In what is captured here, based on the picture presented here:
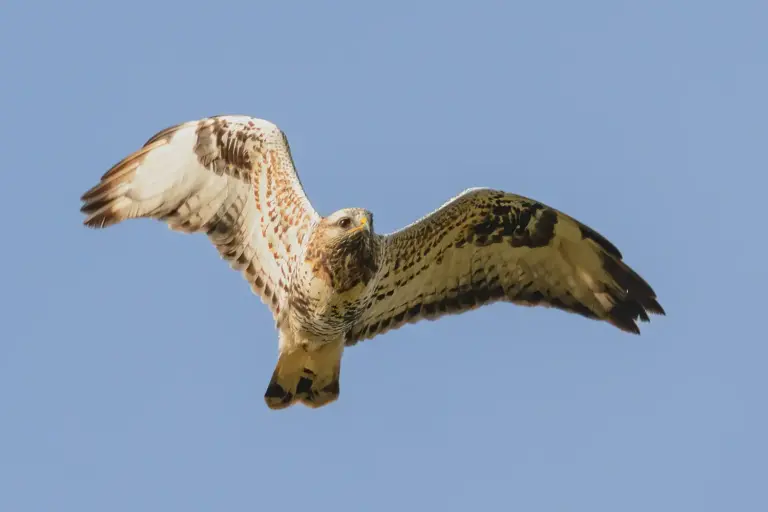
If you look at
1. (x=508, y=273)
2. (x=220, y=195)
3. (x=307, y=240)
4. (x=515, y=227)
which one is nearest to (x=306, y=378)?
(x=307, y=240)

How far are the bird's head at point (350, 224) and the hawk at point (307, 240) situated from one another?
0.48 meters

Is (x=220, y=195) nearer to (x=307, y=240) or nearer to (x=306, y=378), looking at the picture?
(x=307, y=240)

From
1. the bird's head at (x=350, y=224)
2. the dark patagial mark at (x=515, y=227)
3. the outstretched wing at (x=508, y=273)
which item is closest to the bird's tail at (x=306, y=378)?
the outstretched wing at (x=508, y=273)

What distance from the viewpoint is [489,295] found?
9.90 m

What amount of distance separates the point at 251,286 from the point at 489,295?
6.43 feet

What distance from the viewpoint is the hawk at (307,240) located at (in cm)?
928

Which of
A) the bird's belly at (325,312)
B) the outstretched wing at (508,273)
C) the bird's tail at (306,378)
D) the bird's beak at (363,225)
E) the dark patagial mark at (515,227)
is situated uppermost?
the dark patagial mark at (515,227)

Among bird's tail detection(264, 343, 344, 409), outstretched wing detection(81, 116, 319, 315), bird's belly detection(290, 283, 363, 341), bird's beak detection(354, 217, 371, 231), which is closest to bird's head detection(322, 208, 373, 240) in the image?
bird's beak detection(354, 217, 371, 231)

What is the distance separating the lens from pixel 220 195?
31.5ft

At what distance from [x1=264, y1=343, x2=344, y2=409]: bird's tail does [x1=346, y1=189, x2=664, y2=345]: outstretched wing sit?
27 cm

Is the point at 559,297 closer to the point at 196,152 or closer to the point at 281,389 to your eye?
the point at 281,389

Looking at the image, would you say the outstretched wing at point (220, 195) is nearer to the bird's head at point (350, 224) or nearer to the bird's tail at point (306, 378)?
the bird's tail at point (306, 378)

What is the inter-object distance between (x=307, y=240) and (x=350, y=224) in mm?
548

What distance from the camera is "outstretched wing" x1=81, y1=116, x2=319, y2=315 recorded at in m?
9.37
